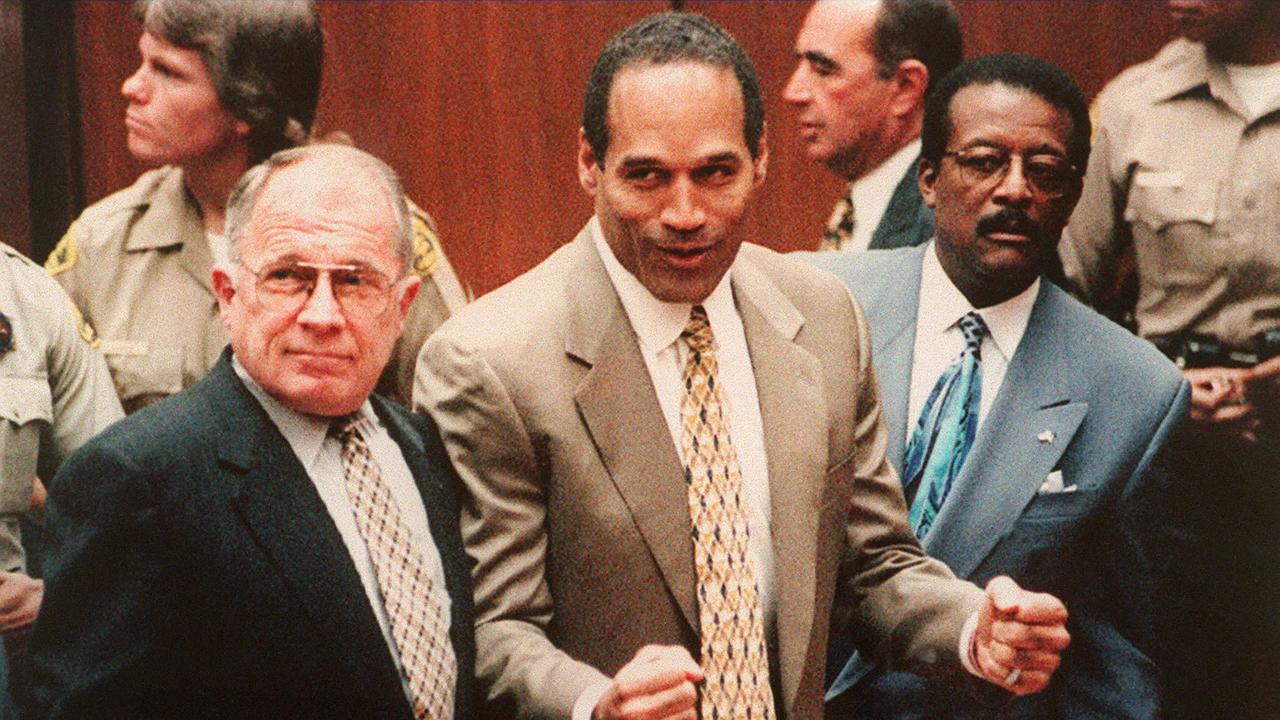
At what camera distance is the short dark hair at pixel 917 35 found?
317 centimetres

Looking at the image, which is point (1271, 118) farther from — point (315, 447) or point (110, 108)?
point (110, 108)

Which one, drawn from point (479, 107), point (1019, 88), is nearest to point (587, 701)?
point (1019, 88)

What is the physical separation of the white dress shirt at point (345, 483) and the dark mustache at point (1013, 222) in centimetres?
103

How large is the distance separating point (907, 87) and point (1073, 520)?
105 centimetres

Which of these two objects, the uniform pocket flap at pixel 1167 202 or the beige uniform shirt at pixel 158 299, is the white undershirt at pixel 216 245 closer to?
the beige uniform shirt at pixel 158 299

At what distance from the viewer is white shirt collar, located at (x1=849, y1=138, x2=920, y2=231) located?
3144mm

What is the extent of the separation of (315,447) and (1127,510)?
1191 millimetres

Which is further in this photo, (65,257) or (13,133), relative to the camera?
(13,133)

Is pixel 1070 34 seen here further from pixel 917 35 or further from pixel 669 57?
pixel 669 57

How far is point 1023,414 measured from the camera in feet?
8.16

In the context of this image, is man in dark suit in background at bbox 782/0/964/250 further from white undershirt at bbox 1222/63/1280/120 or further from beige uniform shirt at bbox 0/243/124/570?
beige uniform shirt at bbox 0/243/124/570

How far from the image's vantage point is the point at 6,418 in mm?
2373

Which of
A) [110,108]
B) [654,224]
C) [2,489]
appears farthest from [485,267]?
[654,224]

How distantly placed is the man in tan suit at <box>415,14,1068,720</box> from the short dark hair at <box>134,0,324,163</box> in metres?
0.92
